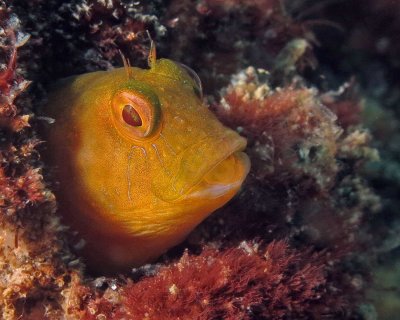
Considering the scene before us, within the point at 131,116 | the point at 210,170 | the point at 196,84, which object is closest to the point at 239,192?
the point at 196,84

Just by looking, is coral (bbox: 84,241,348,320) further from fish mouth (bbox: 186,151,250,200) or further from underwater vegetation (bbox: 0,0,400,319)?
fish mouth (bbox: 186,151,250,200)

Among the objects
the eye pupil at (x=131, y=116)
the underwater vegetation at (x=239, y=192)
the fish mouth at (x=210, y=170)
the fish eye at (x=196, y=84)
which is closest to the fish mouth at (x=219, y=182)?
the fish mouth at (x=210, y=170)

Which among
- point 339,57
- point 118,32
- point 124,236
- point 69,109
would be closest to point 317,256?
point 124,236

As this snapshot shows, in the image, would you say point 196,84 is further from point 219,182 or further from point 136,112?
point 219,182

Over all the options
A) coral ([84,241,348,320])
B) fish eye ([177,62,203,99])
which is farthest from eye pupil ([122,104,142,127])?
coral ([84,241,348,320])

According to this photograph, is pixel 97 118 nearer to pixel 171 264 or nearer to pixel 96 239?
pixel 96 239

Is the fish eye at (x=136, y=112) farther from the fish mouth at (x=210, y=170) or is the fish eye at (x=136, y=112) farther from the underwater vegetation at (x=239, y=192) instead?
the underwater vegetation at (x=239, y=192)

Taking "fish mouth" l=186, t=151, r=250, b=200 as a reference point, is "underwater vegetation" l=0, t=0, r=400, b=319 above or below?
below
